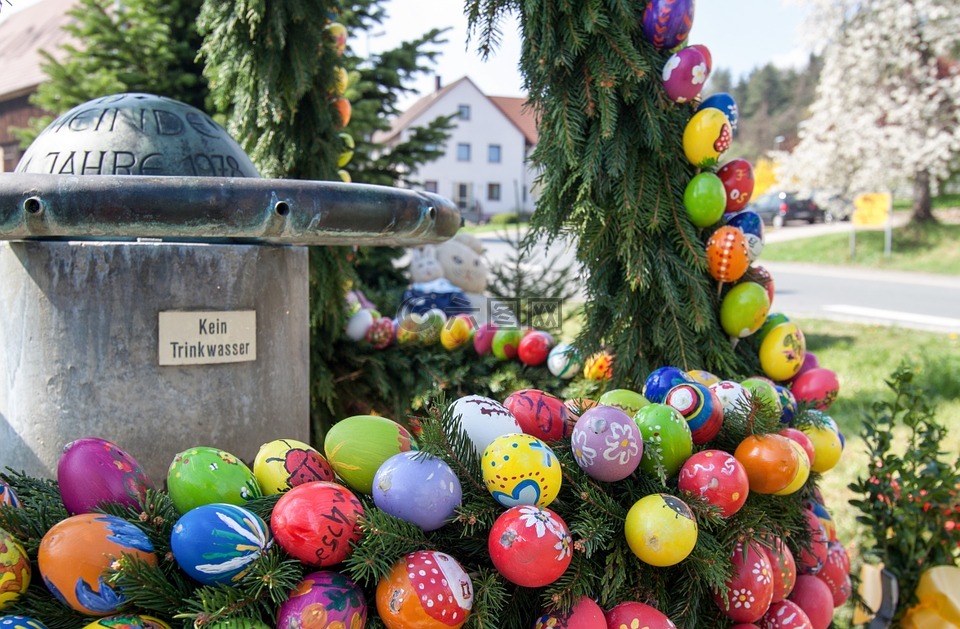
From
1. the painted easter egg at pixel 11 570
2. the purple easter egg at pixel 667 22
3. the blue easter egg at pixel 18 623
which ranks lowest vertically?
the blue easter egg at pixel 18 623

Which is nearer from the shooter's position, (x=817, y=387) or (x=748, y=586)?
(x=748, y=586)

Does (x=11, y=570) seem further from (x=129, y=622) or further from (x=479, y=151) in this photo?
(x=479, y=151)

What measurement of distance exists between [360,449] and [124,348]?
928 mm

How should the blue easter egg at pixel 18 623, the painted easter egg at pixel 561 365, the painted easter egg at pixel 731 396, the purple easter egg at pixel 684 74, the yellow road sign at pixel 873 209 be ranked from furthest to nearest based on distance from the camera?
1. the yellow road sign at pixel 873 209
2. the painted easter egg at pixel 561 365
3. the purple easter egg at pixel 684 74
4. the painted easter egg at pixel 731 396
5. the blue easter egg at pixel 18 623

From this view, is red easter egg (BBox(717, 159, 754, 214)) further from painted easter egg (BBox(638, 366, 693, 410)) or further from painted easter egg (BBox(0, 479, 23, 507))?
painted easter egg (BBox(0, 479, 23, 507))

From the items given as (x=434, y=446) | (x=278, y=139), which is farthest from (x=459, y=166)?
(x=434, y=446)

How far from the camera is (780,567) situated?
6.41 ft

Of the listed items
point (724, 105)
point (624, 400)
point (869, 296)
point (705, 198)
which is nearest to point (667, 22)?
point (724, 105)

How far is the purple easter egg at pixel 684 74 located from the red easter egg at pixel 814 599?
1.63 metres

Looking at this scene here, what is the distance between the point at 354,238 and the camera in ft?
7.49

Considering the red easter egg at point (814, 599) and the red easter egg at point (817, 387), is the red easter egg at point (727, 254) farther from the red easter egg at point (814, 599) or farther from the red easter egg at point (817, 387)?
the red easter egg at point (814, 599)

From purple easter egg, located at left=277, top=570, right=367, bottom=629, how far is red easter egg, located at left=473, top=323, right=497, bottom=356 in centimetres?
283

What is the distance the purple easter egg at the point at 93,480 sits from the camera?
1.59 meters

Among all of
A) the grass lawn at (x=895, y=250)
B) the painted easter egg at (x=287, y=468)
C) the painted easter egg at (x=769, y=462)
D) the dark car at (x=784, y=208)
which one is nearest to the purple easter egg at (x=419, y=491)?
the painted easter egg at (x=287, y=468)
